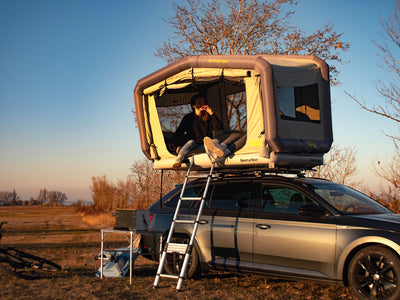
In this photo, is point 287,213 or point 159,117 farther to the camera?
point 159,117

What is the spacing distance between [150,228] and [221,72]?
10.2 feet

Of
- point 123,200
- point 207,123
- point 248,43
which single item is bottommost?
point 123,200

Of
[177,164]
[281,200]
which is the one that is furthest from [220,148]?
[281,200]

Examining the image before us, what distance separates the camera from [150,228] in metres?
7.92

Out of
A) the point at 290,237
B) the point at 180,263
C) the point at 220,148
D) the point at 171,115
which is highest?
the point at 171,115

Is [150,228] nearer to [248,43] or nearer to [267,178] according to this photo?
[267,178]

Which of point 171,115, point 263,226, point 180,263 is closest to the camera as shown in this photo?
point 263,226

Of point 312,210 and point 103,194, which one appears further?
point 103,194

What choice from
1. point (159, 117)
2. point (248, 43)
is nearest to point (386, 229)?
point (159, 117)

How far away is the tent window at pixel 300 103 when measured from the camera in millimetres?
6883

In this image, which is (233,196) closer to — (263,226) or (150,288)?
(263,226)

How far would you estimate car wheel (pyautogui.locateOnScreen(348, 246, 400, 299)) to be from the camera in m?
5.37

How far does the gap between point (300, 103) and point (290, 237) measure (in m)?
2.25

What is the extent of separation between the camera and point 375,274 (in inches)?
217
